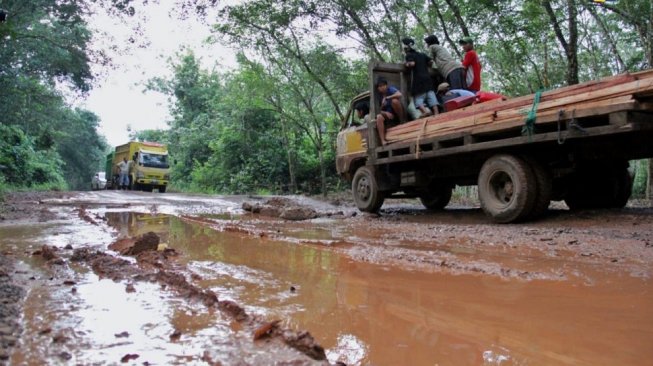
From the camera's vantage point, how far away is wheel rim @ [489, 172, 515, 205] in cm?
608

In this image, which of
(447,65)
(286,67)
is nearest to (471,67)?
(447,65)

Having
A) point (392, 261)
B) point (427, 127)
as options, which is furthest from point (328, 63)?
point (392, 261)

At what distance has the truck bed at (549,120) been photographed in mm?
4652

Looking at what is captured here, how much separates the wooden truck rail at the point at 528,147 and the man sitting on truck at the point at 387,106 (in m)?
0.16

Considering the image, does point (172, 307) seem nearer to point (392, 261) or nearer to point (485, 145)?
point (392, 261)

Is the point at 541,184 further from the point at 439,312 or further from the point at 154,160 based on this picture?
the point at 154,160

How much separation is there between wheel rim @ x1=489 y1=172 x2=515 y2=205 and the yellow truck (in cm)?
2146

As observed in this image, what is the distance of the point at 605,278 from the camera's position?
9.91 ft

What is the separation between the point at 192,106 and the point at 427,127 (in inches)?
1120

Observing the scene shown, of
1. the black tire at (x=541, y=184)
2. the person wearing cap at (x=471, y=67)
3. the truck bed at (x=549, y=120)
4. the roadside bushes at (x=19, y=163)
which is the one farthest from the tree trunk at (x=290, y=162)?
the black tire at (x=541, y=184)

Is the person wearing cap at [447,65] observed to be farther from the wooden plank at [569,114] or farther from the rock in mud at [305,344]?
the rock in mud at [305,344]

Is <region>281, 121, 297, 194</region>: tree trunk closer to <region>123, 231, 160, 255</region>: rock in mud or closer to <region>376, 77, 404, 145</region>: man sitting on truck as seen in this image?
<region>376, 77, 404, 145</region>: man sitting on truck

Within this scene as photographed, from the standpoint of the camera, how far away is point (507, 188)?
6094mm

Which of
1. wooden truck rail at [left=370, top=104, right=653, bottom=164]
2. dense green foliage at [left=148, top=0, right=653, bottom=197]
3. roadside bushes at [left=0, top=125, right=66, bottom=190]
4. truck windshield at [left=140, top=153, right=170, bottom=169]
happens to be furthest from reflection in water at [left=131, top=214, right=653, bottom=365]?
truck windshield at [left=140, top=153, right=170, bottom=169]
